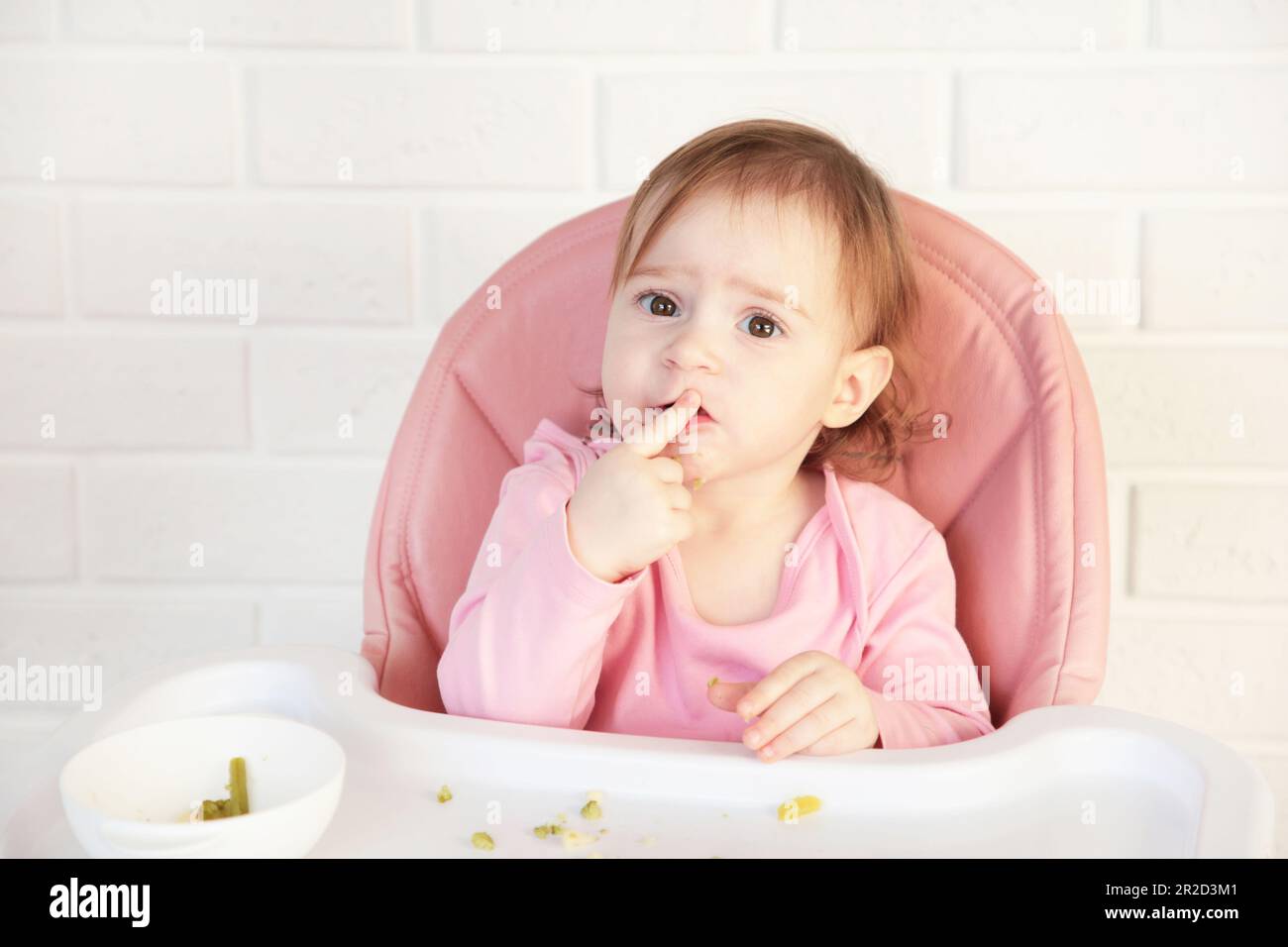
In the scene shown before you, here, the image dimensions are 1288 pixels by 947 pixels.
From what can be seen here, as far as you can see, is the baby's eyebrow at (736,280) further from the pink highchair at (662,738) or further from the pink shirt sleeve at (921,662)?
the pink shirt sleeve at (921,662)

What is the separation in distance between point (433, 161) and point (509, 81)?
0.12 meters

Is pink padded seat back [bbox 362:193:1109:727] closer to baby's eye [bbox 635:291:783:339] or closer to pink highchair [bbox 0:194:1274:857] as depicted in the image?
pink highchair [bbox 0:194:1274:857]

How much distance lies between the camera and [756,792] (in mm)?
798

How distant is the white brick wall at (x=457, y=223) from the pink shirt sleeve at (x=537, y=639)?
61 centimetres

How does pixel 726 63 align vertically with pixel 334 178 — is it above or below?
above

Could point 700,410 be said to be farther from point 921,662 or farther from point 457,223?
point 457,223

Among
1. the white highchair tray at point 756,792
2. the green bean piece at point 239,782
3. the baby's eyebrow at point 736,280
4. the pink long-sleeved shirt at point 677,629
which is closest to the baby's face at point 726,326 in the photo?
the baby's eyebrow at point 736,280

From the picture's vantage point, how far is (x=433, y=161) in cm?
146

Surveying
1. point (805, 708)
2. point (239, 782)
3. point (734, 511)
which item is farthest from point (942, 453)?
point (239, 782)

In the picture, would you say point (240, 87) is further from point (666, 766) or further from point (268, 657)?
point (666, 766)

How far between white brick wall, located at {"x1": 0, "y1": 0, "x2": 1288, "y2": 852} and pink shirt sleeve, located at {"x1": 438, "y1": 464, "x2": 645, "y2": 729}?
61cm

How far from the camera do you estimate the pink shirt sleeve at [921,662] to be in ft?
3.15
